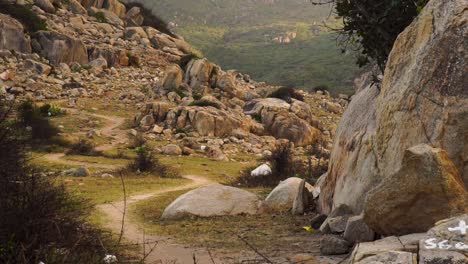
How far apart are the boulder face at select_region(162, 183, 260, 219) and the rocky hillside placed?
44.5ft

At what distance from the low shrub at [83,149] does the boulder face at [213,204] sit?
42.3 ft

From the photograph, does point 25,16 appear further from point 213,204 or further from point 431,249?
point 431,249

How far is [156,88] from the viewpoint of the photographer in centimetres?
3894

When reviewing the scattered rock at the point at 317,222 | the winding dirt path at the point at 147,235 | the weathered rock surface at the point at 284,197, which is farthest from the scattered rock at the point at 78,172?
the scattered rock at the point at 317,222

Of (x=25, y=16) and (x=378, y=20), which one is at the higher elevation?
(x=25, y=16)

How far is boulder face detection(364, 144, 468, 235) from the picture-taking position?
6.31 metres

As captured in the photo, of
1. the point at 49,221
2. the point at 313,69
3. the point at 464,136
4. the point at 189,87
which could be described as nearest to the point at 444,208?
the point at 464,136

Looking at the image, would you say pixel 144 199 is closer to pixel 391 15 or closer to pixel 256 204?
pixel 256 204

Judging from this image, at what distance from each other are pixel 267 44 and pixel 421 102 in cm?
14760

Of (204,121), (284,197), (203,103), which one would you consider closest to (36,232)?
(284,197)

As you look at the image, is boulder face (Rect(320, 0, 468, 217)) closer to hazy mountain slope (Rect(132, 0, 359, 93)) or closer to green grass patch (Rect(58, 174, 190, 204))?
green grass patch (Rect(58, 174, 190, 204))

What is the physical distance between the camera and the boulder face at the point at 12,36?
40.7m

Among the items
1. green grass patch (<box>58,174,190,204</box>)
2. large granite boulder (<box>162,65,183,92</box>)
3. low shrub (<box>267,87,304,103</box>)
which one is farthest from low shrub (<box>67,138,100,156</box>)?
low shrub (<box>267,87,304,103</box>)

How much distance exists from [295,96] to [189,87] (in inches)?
359
